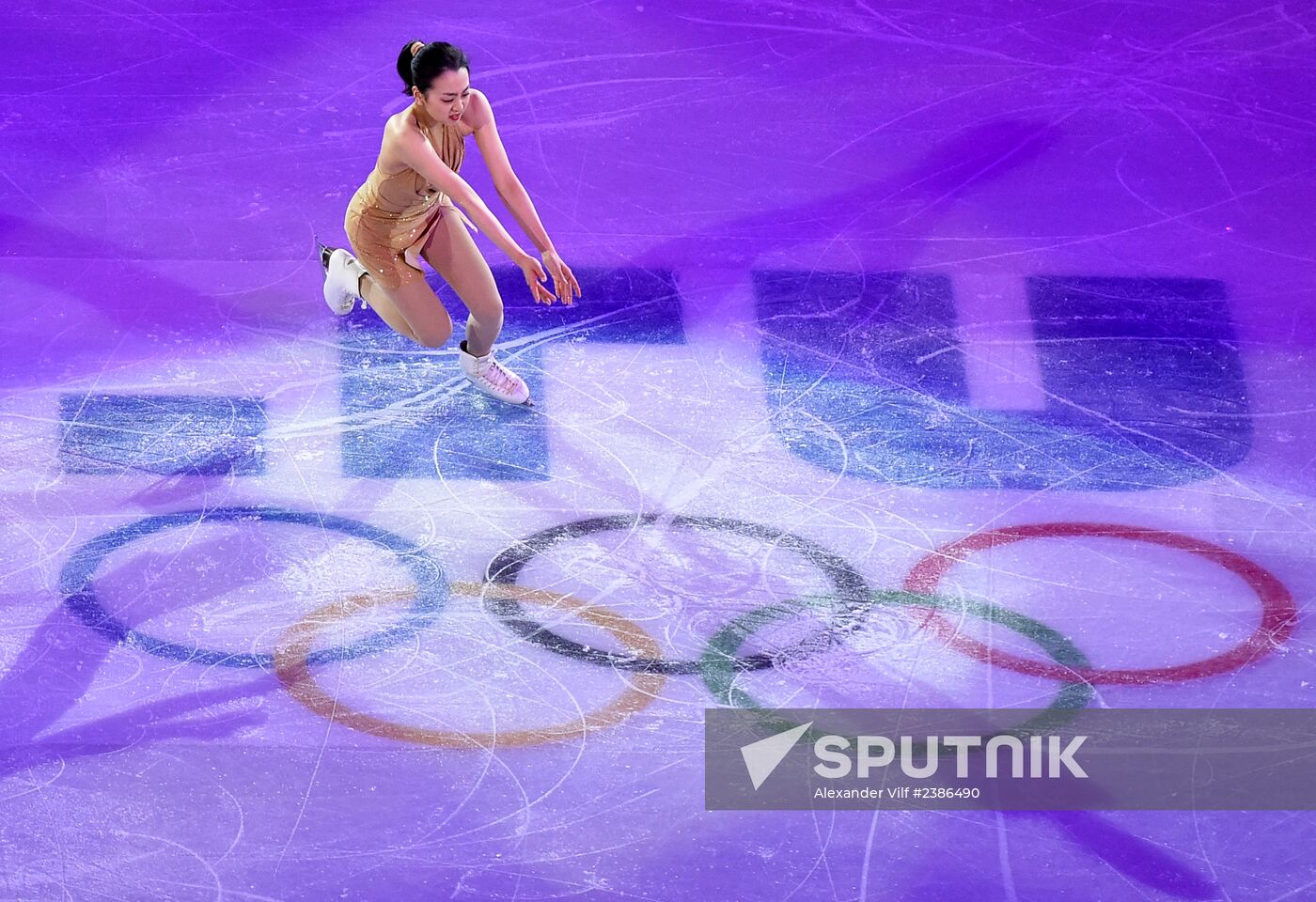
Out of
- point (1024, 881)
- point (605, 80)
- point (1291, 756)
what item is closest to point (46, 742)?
point (1024, 881)

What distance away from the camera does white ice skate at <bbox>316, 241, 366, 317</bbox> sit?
575 cm

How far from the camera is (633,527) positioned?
16.7 feet

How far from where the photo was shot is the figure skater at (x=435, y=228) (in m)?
4.81

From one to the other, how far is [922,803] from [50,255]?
14.3 ft

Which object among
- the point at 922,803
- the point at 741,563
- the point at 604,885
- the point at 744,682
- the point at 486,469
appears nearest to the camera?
the point at 604,885

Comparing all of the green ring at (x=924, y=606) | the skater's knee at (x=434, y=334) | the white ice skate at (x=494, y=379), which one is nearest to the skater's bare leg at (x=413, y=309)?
the skater's knee at (x=434, y=334)

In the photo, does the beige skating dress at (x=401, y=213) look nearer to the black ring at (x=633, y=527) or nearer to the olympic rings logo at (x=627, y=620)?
the olympic rings logo at (x=627, y=620)

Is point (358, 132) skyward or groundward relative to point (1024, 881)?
skyward

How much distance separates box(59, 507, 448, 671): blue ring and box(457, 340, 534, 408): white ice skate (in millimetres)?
857

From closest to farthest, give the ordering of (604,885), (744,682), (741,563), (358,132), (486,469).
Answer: (604,885) < (744,682) < (741,563) < (486,469) < (358,132)

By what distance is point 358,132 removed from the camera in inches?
280

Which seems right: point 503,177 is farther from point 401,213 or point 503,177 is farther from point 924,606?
point 924,606

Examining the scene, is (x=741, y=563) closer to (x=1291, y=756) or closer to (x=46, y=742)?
(x=1291, y=756)

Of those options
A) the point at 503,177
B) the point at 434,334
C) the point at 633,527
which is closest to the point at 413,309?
the point at 434,334
